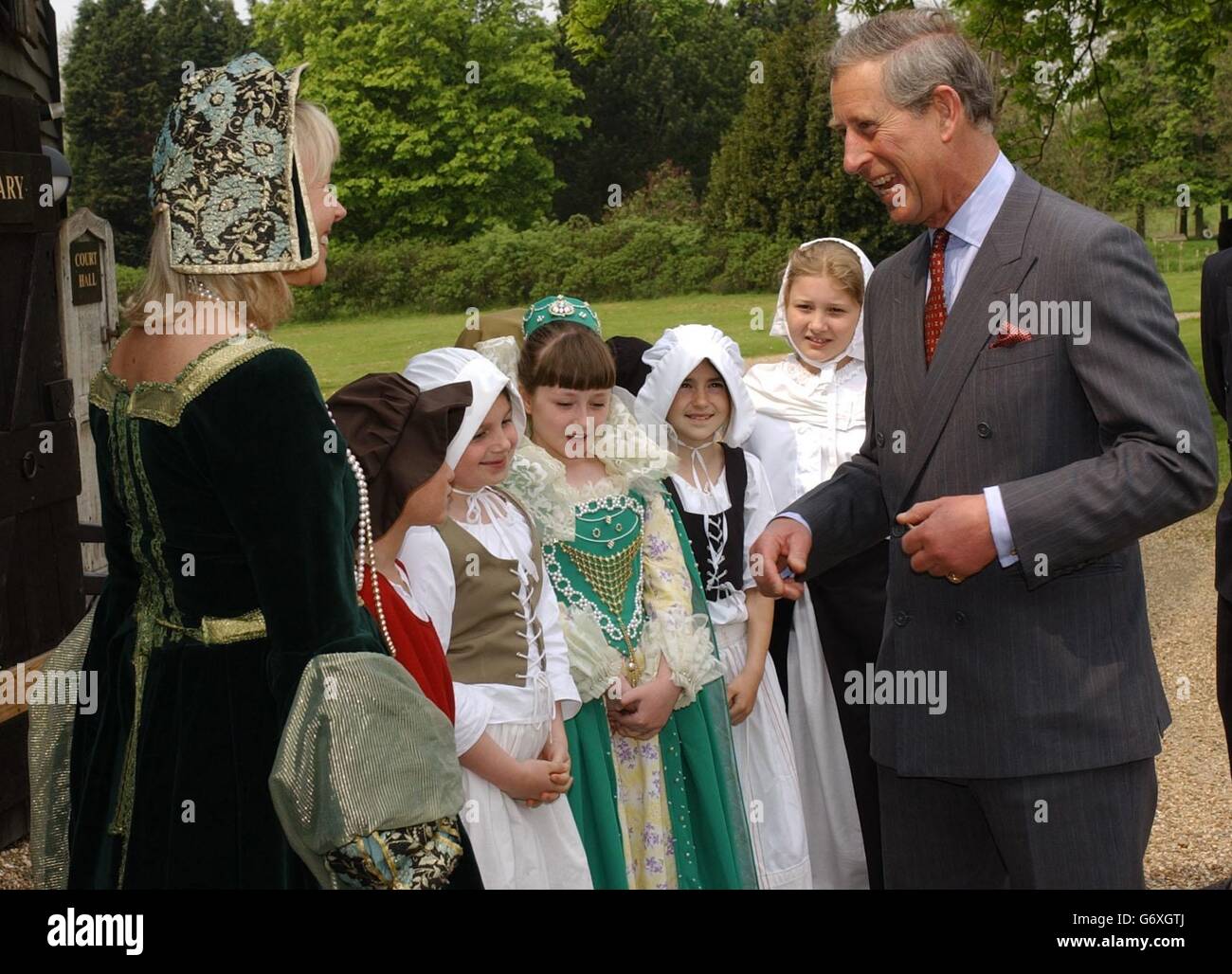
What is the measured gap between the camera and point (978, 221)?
8.80 ft

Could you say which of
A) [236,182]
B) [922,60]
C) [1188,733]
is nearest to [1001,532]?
[922,60]

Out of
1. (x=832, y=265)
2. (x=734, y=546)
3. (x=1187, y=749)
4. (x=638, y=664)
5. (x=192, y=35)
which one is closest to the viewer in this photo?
(x=638, y=664)

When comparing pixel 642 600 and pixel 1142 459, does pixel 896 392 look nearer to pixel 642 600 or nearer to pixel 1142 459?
pixel 1142 459

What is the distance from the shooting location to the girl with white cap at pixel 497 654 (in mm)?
3227

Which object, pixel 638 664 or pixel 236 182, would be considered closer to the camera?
pixel 236 182

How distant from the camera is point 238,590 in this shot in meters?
2.09

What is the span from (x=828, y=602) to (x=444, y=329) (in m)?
19.5

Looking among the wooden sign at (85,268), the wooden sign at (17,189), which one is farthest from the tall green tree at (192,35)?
the wooden sign at (17,189)

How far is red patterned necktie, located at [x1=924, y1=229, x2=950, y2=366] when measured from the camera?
271cm

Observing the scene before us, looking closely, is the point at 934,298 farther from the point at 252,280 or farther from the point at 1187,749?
the point at 1187,749
